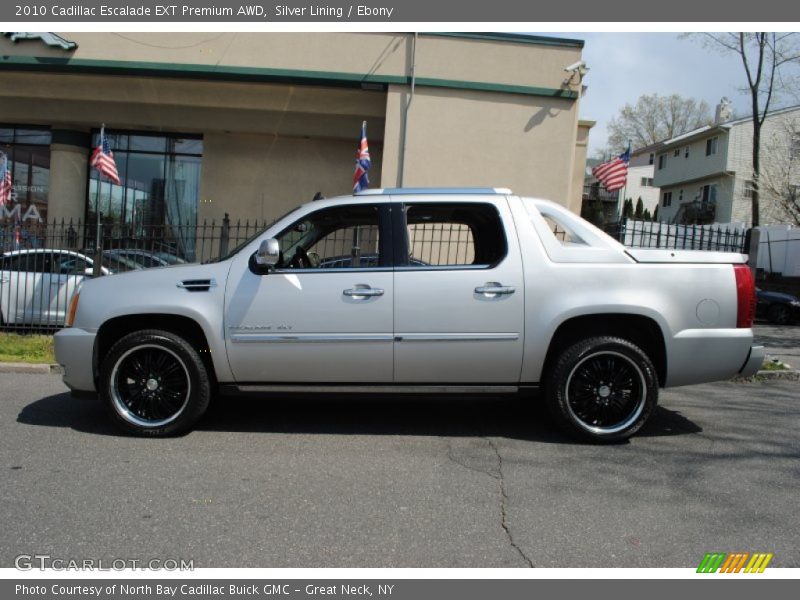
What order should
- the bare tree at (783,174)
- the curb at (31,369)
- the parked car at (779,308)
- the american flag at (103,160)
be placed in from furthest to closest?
the bare tree at (783,174) < the parked car at (779,308) < the american flag at (103,160) < the curb at (31,369)

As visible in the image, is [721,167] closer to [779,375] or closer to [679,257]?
[779,375]

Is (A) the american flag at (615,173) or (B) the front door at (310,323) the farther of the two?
(A) the american flag at (615,173)

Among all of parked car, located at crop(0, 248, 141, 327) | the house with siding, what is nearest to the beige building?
parked car, located at crop(0, 248, 141, 327)

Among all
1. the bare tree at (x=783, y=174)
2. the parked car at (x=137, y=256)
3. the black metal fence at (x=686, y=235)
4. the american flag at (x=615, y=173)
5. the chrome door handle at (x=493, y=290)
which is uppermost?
the bare tree at (x=783, y=174)

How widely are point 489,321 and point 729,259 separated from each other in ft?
6.59

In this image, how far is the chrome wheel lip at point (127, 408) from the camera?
5.01 metres

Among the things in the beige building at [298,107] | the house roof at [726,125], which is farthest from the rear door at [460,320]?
the house roof at [726,125]

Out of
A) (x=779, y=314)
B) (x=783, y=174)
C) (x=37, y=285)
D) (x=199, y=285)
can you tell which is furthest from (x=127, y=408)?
(x=783, y=174)

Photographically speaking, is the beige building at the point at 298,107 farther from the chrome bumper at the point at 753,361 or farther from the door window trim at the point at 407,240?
the chrome bumper at the point at 753,361

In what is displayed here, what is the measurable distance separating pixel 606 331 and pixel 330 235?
256cm

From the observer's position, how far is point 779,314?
61.9 ft

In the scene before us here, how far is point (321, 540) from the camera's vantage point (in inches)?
135

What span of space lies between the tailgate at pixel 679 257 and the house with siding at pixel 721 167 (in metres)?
25.4

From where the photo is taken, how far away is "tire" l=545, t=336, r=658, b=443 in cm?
496
